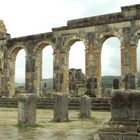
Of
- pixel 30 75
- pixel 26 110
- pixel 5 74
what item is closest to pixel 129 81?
pixel 30 75

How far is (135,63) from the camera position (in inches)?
851

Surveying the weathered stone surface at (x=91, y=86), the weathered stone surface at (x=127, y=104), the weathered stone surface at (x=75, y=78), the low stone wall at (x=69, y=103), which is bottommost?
the low stone wall at (x=69, y=103)

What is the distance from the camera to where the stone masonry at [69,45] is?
21.9m

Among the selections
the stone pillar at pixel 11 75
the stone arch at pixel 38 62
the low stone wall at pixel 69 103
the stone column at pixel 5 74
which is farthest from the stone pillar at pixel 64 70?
the stone column at pixel 5 74

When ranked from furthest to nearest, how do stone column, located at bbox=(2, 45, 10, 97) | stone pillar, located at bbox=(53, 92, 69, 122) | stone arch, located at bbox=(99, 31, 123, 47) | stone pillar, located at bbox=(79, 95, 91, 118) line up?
stone column, located at bbox=(2, 45, 10, 97)
stone arch, located at bbox=(99, 31, 123, 47)
stone pillar, located at bbox=(79, 95, 91, 118)
stone pillar, located at bbox=(53, 92, 69, 122)

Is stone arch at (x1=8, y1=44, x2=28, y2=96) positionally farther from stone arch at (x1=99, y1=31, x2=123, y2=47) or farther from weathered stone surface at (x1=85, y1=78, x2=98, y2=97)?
stone arch at (x1=99, y1=31, x2=123, y2=47)

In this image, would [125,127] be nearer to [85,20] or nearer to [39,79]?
[85,20]

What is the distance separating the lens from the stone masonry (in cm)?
2194

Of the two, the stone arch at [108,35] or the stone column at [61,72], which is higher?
the stone arch at [108,35]

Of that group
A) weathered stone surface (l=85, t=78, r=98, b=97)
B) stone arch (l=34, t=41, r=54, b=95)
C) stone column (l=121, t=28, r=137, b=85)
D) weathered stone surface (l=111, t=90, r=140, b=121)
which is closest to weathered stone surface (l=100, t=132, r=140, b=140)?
weathered stone surface (l=111, t=90, r=140, b=121)

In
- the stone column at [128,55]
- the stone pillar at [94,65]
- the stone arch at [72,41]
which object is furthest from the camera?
the stone arch at [72,41]

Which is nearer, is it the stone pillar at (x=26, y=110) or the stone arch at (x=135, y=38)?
the stone pillar at (x=26, y=110)

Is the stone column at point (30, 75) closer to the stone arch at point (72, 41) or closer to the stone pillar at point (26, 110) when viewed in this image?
the stone arch at point (72, 41)

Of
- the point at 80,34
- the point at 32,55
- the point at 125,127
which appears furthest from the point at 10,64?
the point at 125,127
